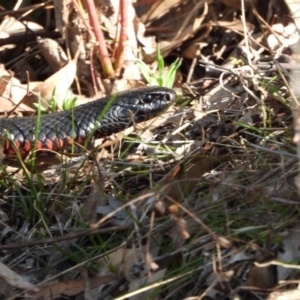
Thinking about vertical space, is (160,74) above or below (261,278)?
below

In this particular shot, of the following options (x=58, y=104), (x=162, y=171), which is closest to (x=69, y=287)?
(x=162, y=171)

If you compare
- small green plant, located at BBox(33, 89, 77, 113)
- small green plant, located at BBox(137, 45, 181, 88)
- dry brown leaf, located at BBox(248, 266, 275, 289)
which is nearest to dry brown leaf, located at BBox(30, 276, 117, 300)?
dry brown leaf, located at BBox(248, 266, 275, 289)

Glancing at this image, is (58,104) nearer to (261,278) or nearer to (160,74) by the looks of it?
(160,74)

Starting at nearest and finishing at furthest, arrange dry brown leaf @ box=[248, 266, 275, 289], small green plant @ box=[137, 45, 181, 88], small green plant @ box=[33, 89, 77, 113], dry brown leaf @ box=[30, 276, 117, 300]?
dry brown leaf @ box=[248, 266, 275, 289] → dry brown leaf @ box=[30, 276, 117, 300] → small green plant @ box=[33, 89, 77, 113] → small green plant @ box=[137, 45, 181, 88]

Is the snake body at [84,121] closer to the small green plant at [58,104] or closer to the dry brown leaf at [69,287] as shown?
the small green plant at [58,104]

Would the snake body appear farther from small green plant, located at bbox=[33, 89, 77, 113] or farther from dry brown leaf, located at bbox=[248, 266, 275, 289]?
dry brown leaf, located at bbox=[248, 266, 275, 289]
